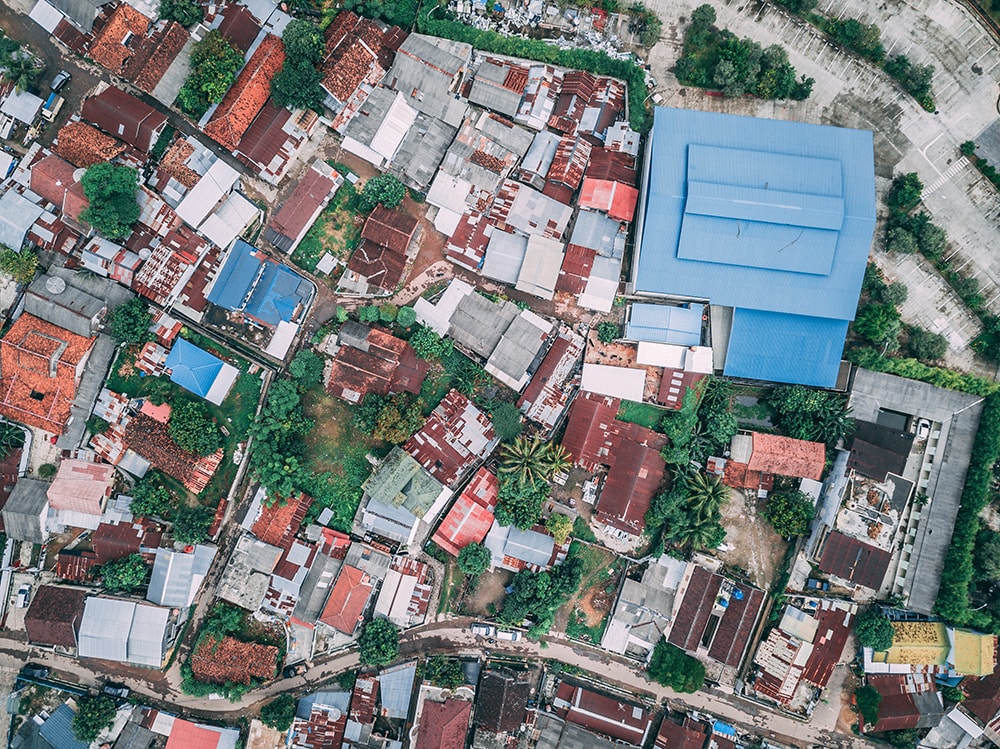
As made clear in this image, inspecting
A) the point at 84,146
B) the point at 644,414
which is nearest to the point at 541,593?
the point at 644,414

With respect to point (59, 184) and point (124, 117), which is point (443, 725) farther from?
point (124, 117)

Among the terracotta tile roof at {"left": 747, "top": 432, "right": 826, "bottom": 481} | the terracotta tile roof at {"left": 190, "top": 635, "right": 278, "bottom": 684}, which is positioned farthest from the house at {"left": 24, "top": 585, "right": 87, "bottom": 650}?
the terracotta tile roof at {"left": 747, "top": 432, "right": 826, "bottom": 481}

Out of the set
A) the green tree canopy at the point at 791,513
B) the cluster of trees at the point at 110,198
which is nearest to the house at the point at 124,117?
the cluster of trees at the point at 110,198

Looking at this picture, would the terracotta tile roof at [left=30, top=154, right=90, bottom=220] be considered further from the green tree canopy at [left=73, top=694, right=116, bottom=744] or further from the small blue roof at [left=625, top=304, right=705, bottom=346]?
the small blue roof at [left=625, top=304, right=705, bottom=346]

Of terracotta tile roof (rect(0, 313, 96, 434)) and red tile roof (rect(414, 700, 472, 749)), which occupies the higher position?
terracotta tile roof (rect(0, 313, 96, 434))

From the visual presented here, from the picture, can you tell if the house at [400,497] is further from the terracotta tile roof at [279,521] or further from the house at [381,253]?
the house at [381,253]

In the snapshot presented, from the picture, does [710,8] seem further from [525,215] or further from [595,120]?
[525,215]
